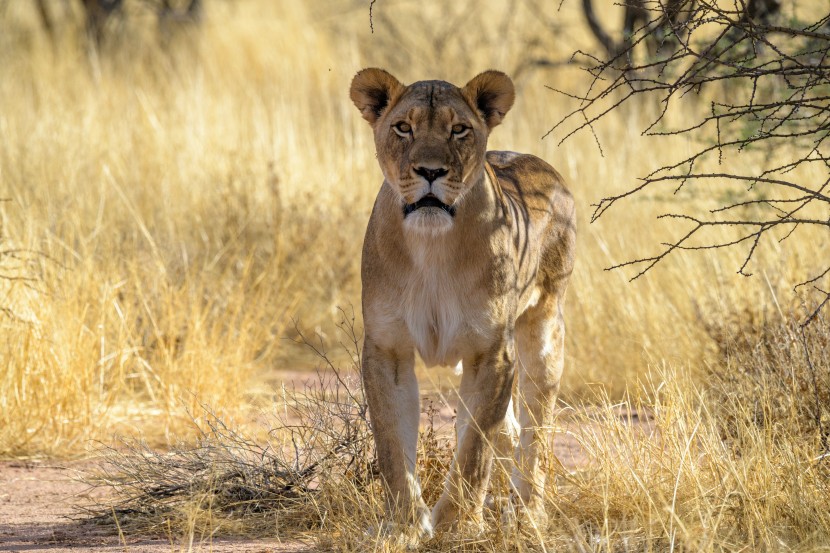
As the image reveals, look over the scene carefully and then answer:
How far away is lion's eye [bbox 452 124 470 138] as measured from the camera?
3.70 metres

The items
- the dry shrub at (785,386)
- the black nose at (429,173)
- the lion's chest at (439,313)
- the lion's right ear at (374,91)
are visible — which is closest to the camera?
the black nose at (429,173)

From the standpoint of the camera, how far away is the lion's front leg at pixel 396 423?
12.0ft

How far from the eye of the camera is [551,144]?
9.44 metres

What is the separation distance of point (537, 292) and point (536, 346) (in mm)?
206

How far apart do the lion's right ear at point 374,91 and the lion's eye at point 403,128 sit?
0.63 ft

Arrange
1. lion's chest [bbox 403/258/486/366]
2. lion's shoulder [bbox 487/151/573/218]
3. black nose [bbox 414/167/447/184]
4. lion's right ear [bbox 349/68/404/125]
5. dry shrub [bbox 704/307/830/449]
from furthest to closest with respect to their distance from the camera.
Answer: lion's shoulder [bbox 487/151/573/218], dry shrub [bbox 704/307/830/449], lion's right ear [bbox 349/68/404/125], lion's chest [bbox 403/258/486/366], black nose [bbox 414/167/447/184]

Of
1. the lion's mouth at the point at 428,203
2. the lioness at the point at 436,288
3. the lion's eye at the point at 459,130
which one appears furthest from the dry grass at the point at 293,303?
the lion's eye at the point at 459,130

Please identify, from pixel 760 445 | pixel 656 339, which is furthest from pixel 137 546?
pixel 656 339

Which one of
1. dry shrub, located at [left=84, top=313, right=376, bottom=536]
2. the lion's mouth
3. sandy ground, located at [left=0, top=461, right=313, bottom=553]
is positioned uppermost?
the lion's mouth

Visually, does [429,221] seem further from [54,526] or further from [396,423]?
[54,526]

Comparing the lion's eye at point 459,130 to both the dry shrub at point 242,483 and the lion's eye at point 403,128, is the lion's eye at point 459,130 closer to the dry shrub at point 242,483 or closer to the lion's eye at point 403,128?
the lion's eye at point 403,128

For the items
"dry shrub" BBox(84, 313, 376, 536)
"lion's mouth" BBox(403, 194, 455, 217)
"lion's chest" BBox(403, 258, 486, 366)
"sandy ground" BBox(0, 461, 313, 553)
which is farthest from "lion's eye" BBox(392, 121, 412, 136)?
"sandy ground" BBox(0, 461, 313, 553)

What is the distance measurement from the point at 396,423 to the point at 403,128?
3.07 ft

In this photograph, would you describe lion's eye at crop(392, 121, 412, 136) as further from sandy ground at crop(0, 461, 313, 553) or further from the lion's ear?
sandy ground at crop(0, 461, 313, 553)
